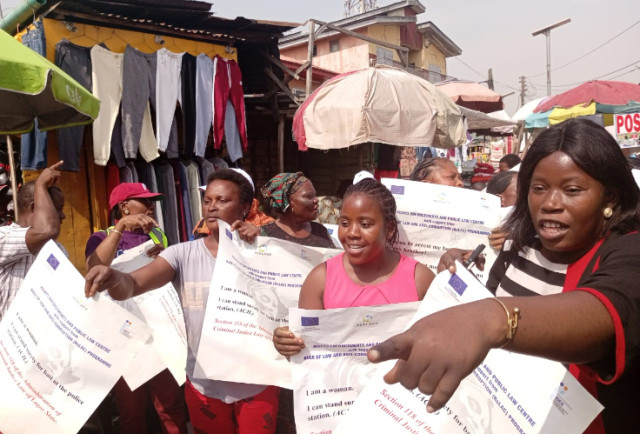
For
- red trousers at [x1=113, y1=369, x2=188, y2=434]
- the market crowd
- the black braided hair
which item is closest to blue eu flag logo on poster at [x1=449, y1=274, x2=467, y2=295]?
the market crowd

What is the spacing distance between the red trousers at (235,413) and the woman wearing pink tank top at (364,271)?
0.69 meters

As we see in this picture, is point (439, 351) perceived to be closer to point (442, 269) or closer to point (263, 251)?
point (442, 269)

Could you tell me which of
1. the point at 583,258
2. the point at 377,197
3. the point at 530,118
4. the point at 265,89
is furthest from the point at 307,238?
the point at 530,118

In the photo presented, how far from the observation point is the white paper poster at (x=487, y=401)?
3.70 feet

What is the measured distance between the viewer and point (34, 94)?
2.84 m

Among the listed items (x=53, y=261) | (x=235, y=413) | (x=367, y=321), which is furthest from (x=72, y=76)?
(x=367, y=321)

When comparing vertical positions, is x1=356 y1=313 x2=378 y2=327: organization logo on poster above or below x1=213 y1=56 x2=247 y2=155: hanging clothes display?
below

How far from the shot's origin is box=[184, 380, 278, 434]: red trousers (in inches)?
90.9

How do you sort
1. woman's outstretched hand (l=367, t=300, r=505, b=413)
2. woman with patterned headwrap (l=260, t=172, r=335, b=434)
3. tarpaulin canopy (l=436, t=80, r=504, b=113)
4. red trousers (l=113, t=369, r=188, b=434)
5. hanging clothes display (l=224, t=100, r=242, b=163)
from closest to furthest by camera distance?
1. woman's outstretched hand (l=367, t=300, r=505, b=413)
2. red trousers (l=113, t=369, r=188, b=434)
3. woman with patterned headwrap (l=260, t=172, r=335, b=434)
4. hanging clothes display (l=224, t=100, r=242, b=163)
5. tarpaulin canopy (l=436, t=80, r=504, b=113)

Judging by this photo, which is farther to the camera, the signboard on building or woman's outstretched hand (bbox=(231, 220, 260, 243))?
the signboard on building

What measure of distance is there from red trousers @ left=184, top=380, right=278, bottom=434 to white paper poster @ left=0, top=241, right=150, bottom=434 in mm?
595

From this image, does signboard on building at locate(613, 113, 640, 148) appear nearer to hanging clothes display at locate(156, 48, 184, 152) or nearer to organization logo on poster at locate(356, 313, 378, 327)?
hanging clothes display at locate(156, 48, 184, 152)

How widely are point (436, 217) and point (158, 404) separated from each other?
2.21m

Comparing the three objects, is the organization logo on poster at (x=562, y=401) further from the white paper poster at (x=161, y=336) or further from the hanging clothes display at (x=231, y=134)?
the hanging clothes display at (x=231, y=134)
